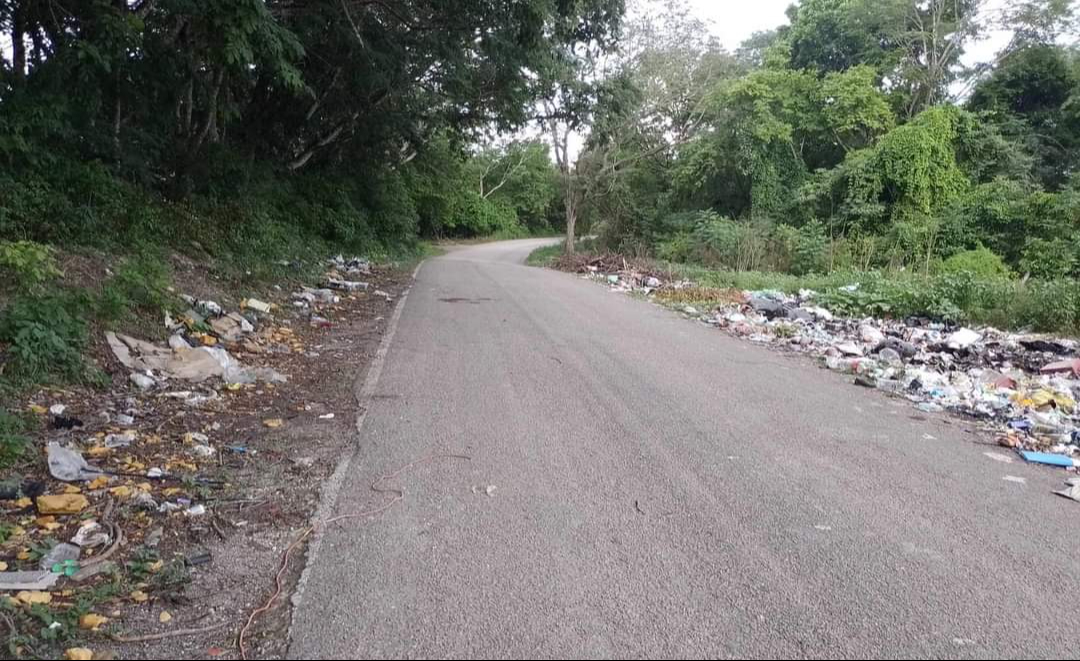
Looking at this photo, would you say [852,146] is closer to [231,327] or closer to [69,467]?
[231,327]

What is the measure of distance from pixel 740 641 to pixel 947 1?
30170 millimetres

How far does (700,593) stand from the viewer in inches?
126

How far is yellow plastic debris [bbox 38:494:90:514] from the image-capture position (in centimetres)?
398

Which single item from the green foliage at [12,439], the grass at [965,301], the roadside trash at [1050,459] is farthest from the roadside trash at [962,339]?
the green foliage at [12,439]

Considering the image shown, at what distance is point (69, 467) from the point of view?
4.48 m

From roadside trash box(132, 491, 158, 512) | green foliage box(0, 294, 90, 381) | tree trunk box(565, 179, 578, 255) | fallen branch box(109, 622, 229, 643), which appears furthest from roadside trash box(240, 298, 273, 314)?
tree trunk box(565, 179, 578, 255)

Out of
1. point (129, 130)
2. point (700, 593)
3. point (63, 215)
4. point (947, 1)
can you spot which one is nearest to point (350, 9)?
point (129, 130)

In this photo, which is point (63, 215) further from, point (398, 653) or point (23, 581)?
point (398, 653)

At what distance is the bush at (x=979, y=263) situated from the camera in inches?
743

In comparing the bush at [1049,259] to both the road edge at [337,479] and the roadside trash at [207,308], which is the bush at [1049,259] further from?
the roadside trash at [207,308]

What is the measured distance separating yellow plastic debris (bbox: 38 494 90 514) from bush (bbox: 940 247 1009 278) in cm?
1972

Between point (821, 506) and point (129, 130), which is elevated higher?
point (129, 130)

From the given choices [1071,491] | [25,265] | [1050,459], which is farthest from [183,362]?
[1050,459]

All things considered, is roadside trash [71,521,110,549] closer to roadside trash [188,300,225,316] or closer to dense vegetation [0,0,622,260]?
roadside trash [188,300,225,316]
